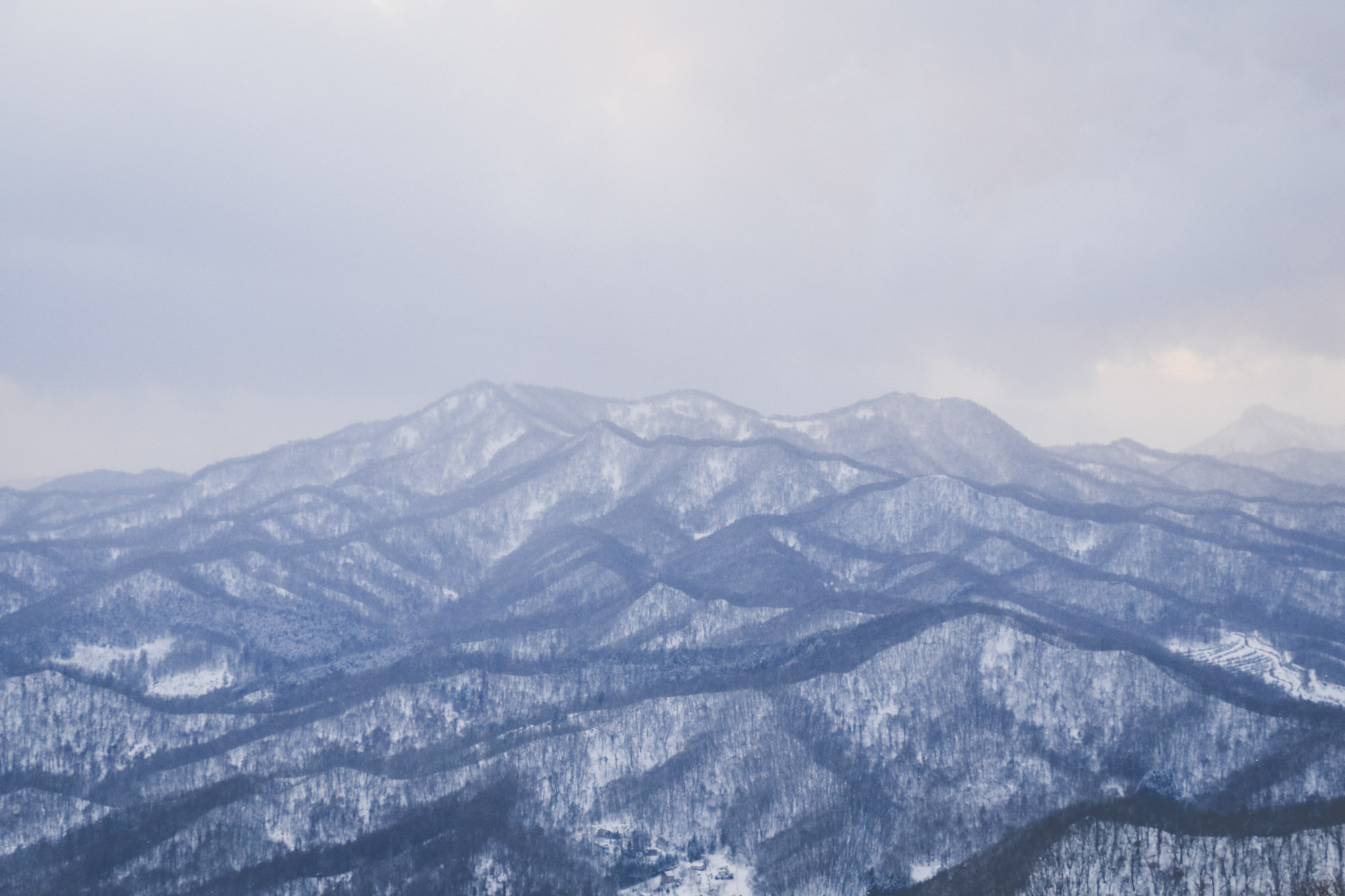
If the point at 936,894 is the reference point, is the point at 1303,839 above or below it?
above

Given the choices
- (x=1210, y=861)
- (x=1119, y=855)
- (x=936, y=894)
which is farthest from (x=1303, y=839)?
(x=936, y=894)

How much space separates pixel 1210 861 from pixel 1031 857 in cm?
2930

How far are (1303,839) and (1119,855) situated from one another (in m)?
29.7

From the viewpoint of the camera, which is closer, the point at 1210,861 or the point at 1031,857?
the point at 1210,861

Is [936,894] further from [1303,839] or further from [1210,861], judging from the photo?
[1303,839]

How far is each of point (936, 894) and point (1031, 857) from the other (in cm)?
1838

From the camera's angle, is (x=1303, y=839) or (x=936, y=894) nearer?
(x=1303, y=839)

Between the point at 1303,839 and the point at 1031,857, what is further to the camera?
the point at 1031,857

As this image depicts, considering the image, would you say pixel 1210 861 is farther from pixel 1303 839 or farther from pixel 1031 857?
pixel 1031 857

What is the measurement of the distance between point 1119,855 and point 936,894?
108 feet

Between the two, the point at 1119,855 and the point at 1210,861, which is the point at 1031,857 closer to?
the point at 1119,855

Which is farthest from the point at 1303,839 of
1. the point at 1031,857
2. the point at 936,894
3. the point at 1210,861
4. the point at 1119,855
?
the point at 936,894

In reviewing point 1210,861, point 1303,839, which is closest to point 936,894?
point 1210,861

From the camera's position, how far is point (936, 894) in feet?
654
